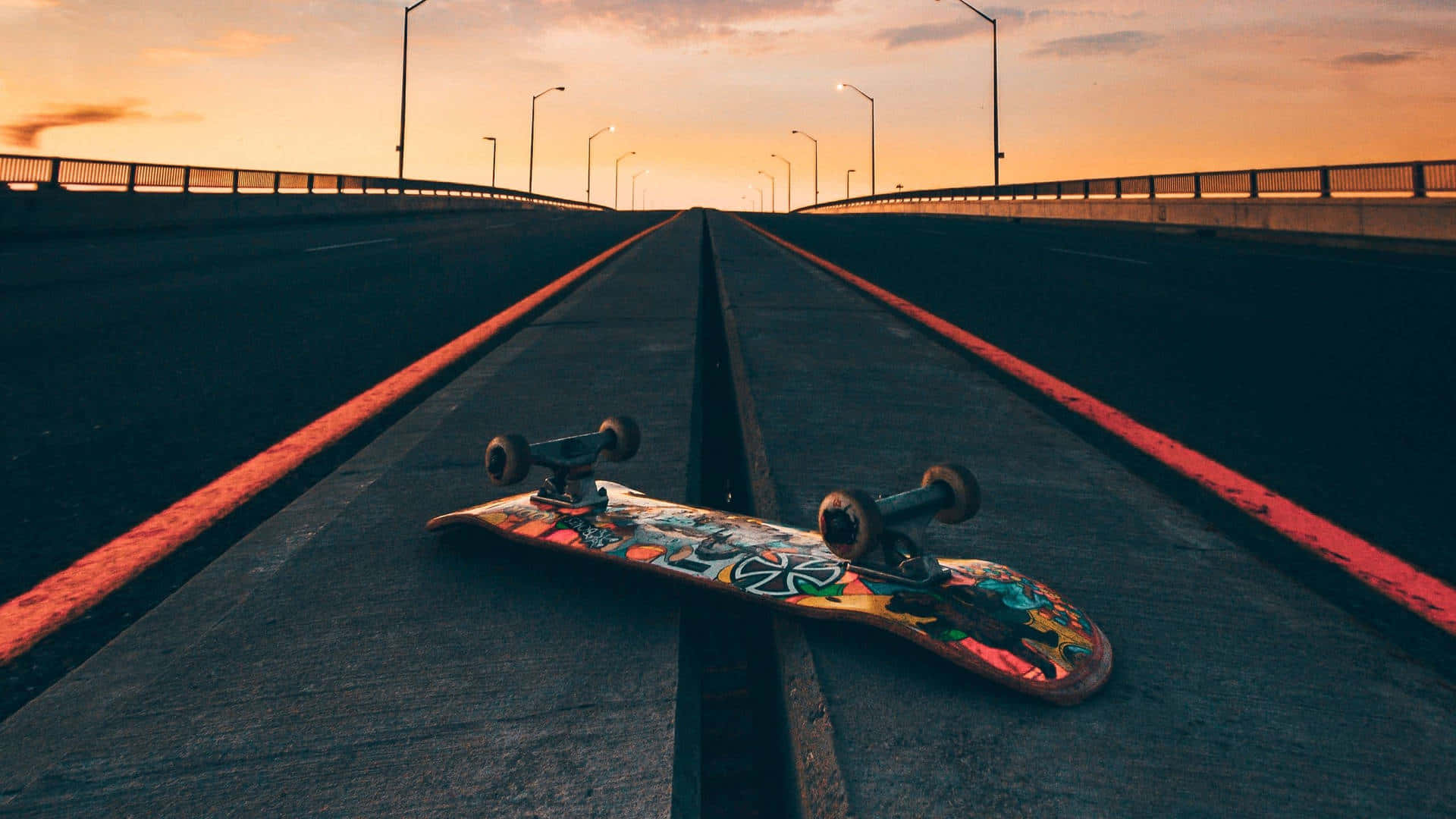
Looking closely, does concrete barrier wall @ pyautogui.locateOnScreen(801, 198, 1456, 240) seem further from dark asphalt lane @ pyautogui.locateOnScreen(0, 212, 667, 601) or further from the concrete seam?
the concrete seam

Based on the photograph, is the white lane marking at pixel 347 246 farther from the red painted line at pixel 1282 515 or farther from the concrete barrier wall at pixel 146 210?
the red painted line at pixel 1282 515

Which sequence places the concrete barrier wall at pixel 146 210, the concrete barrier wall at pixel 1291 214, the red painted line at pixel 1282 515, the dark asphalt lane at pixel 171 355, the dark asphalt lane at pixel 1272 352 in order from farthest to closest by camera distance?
the concrete barrier wall at pixel 146 210
the concrete barrier wall at pixel 1291 214
the dark asphalt lane at pixel 1272 352
the dark asphalt lane at pixel 171 355
the red painted line at pixel 1282 515

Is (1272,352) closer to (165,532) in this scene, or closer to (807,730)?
(807,730)

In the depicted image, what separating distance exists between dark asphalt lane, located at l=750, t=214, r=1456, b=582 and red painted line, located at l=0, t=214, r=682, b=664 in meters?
3.63

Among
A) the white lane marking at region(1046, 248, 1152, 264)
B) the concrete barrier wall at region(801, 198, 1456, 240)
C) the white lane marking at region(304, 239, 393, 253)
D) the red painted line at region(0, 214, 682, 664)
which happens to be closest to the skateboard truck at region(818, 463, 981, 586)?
the red painted line at region(0, 214, 682, 664)

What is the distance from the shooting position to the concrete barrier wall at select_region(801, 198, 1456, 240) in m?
16.3

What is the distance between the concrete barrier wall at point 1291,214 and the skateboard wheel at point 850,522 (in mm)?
18644

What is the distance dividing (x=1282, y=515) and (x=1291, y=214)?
20465 millimetres

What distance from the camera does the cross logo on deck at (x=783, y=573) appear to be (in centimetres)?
209

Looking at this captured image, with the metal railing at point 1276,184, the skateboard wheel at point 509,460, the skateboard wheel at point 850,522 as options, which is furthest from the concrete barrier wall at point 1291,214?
the skateboard wheel at point 509,460

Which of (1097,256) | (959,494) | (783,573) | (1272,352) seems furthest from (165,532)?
(1097,256)

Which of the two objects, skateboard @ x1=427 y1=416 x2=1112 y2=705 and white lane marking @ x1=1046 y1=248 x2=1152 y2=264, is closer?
skateboard @ x1=427 y1=416 x2=1112 y2=705

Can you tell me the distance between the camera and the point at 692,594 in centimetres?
231

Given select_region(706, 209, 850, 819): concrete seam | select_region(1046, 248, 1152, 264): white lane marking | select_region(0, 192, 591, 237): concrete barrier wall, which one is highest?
select_region(0, 192, 591, 237): concrete barrier wall
